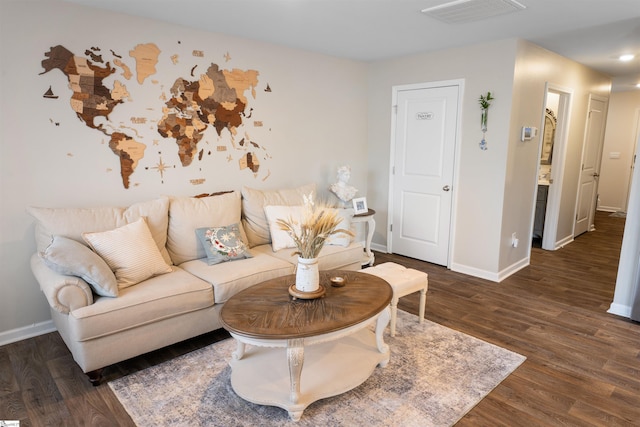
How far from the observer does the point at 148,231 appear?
2.84 meters

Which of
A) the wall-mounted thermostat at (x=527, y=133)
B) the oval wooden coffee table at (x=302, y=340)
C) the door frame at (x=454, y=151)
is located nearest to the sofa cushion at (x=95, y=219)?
the oval wooden coffee table at (x=302, y=340)

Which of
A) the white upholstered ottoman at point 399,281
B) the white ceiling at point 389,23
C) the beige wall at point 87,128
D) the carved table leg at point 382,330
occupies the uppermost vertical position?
the white ceiling at point 389,23

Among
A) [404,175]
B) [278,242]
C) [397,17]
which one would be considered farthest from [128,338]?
[404,175]

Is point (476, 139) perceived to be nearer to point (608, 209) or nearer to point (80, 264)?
point (80, 264)

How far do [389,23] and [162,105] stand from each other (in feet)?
6.56

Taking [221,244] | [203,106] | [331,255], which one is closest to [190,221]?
[221,244]

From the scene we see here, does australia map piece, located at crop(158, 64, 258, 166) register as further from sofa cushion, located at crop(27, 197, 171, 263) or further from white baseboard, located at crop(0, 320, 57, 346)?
white baseboard, located at crop(0, 320, 57, 346)

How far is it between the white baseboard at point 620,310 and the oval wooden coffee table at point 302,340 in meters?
2.24

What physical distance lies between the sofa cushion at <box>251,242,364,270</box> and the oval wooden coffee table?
2.42 feet

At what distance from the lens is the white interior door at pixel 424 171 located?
4.28m

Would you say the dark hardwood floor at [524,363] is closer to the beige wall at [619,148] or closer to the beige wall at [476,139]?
the beige wall at [476,139]

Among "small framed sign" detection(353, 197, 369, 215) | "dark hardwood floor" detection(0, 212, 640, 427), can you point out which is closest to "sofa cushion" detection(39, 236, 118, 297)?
"dark hardwood floor" detection(0, 212, 640, 427)

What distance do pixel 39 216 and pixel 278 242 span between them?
1763 mm

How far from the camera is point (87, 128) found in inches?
116
